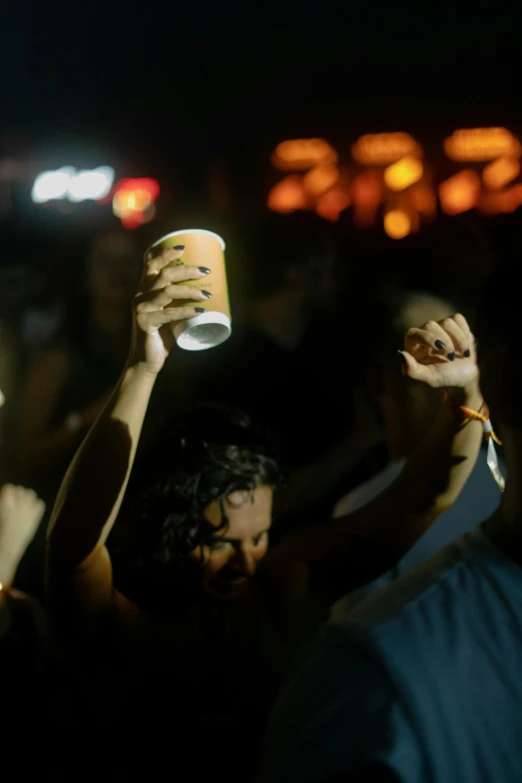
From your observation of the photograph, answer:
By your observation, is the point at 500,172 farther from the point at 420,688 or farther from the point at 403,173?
the point at 420,688

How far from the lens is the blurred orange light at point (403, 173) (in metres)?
3.13

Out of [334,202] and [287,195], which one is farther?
[334,202]

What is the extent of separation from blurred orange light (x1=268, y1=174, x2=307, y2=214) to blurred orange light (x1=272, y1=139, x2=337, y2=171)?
6 cm

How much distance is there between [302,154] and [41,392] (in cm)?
208

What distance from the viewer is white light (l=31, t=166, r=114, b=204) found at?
184cm

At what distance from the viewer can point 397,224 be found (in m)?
2.78

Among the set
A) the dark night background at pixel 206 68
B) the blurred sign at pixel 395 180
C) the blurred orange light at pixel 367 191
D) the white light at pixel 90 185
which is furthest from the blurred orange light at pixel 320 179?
the white light at pixel 90 185

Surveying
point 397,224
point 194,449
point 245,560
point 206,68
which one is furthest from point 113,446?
point 397,224

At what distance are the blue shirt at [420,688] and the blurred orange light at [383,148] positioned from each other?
9.23 feet

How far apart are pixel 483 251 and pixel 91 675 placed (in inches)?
65.5

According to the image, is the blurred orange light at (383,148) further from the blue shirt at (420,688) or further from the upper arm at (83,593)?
the blue shirt at (420,688)

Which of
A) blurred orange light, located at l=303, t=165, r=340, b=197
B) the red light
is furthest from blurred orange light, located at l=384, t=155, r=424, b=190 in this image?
the red light

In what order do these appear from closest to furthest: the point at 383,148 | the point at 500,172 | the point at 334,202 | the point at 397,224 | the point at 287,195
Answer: the point at 287,195
the point at 397,224
the point at 334,202
the point at 500,172
the point at 383,148

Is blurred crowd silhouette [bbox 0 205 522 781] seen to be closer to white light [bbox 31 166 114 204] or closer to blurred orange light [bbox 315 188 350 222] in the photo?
white light [bbox 31 166 114 204]
